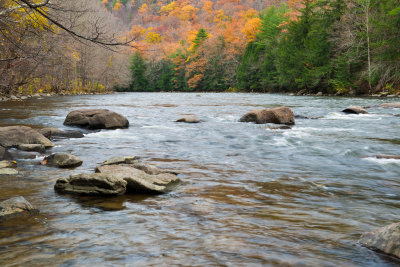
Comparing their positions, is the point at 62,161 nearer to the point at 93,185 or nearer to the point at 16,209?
the point at 93,185

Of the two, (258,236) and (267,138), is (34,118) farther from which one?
(258,236)

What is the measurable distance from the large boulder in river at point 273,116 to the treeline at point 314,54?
19.0 m

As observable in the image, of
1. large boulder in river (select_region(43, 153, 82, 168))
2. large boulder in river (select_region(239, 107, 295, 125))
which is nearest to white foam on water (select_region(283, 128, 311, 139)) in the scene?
large boulder in river (select_region(239, 107, 295, 125))

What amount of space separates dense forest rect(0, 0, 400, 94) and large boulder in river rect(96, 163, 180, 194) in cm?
172

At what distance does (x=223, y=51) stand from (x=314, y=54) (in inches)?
1172

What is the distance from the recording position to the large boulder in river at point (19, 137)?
24.6ft

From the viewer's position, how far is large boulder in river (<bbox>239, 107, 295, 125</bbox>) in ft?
40.0

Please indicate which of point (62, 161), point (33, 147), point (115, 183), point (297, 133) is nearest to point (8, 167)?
point (62, 161)

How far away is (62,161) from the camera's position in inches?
234

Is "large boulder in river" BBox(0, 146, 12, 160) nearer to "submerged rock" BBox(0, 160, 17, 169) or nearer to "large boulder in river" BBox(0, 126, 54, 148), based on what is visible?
"submerged rock" BBox(0, 160, 17, 169)

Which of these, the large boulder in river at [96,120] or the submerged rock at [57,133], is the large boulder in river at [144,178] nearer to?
the submerged rock at [57,133]

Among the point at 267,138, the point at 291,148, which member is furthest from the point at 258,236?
the point at 267,138

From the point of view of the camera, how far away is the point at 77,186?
4398 millimetres

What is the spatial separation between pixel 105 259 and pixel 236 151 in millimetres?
5280
